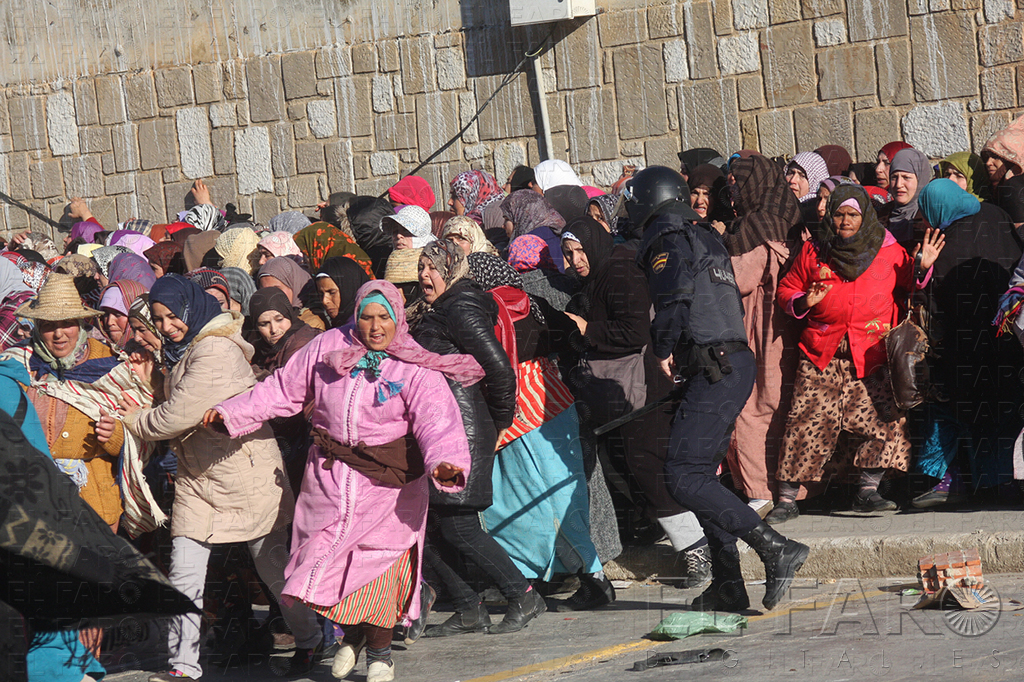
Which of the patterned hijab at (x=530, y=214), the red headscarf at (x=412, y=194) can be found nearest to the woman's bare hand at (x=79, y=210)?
the red headscarf at (x=412, y=194)

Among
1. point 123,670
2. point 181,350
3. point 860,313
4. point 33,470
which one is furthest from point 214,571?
point 860,313

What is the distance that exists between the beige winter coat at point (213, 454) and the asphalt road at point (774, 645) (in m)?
0.68

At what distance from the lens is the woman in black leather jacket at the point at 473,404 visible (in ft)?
16.2

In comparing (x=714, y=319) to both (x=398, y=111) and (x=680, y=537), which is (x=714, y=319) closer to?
(x=680, y=537)

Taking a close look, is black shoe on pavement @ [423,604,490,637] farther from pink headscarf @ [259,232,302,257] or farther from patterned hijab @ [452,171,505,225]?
patterned hijab @ [452,171,505,225]

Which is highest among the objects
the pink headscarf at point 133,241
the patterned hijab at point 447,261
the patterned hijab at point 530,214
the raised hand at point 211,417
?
the pink headscarf at point 133,241

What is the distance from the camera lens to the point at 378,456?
439 centimetres

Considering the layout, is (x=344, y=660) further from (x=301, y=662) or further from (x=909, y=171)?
(x=909, y=171)

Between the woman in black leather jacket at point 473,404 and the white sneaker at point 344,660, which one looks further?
the woman in black leather jacket at point 473,404

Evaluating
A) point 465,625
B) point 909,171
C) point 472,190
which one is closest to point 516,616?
point 465,625

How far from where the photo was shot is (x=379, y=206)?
787 centimetres

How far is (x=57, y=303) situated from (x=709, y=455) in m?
3.24

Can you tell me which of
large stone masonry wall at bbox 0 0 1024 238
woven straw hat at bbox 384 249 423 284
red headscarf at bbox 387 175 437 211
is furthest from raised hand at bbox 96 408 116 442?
large stone masonry wall at bbox 0 0 1024 238

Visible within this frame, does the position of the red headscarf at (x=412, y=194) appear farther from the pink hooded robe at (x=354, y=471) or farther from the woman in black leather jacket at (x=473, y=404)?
the pink hooded robe at (x=354, y=471)
